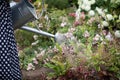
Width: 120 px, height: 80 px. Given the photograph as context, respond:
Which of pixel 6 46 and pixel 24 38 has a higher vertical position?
pixel 6 46

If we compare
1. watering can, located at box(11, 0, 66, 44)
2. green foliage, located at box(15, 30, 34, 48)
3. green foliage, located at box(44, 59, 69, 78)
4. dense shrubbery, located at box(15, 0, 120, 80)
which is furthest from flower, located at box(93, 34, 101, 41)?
watering can, located at box(11, 0, 66, 44)

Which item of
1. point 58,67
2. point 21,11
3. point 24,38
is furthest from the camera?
point 24,38

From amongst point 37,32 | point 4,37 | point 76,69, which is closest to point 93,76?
point 76,69

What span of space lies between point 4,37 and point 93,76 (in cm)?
130

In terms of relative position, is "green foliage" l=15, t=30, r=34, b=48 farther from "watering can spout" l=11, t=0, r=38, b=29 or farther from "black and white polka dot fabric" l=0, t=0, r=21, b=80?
"black and white polka dot fabric" l=0, t=0, r=21, b=80

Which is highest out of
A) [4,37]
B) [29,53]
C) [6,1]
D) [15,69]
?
[6,1]

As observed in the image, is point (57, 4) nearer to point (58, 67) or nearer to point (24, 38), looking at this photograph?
point (24, 38)

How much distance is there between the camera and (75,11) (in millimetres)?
5402

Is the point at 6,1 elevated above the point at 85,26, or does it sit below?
above

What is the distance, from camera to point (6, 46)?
10.0ft

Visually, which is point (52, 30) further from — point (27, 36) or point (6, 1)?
point (6, 1)

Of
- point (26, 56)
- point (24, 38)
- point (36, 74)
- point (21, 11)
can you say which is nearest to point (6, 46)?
point (21, 11)

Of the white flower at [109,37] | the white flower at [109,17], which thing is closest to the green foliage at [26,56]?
the white flower at [109,37]

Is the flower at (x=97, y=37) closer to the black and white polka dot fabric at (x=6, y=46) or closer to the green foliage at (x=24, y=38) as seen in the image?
the green foliage at (x=24, y=38)
